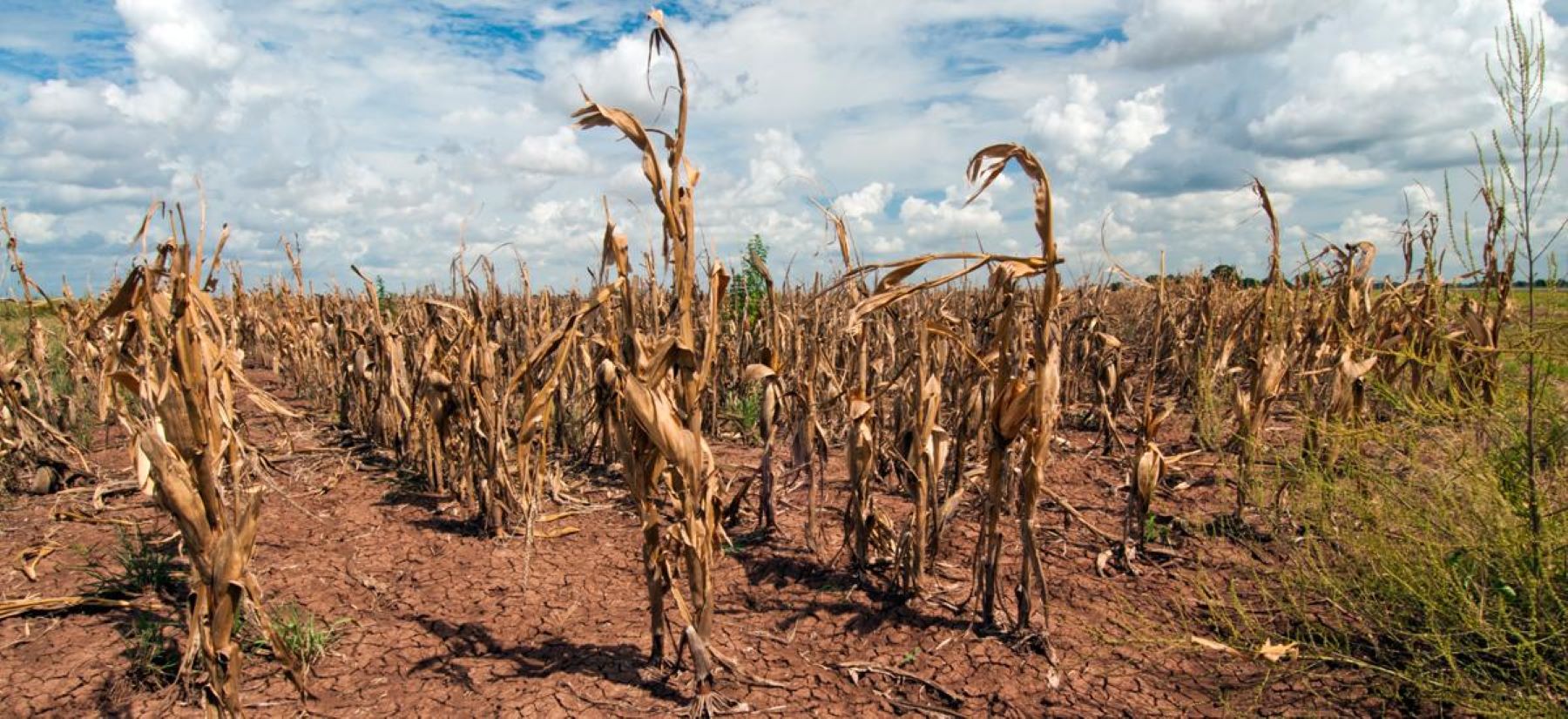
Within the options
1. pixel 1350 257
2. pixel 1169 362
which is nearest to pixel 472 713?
pixel 1350 257

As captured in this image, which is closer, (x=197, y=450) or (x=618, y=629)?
(x=197, y=450)

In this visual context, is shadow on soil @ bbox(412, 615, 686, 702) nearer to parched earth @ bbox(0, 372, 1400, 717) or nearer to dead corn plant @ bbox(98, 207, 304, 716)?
parched earth @ bbox(0, 372, 1400, 717)

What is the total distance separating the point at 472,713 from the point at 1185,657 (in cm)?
259

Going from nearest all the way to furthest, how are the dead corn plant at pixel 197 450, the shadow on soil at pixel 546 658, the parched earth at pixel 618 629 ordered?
the dead corn plant at pixel 197 450 → the parched earth at pixel 618 629 → the shadow on soil at pixel 546 658

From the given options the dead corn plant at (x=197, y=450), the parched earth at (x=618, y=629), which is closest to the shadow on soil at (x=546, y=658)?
the parched earth at (x=618, y=629)

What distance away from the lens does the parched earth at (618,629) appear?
2.84 m

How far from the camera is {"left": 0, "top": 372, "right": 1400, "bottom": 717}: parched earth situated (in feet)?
9.33

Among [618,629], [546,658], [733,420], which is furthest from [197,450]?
[733,420]

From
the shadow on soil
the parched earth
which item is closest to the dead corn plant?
the parched earth

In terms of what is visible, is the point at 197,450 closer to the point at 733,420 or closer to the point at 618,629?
the point at 618,629

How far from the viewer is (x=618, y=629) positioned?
132 inches

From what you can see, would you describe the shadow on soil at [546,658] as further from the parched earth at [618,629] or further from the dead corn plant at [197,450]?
the dead corn plant at [197,450]

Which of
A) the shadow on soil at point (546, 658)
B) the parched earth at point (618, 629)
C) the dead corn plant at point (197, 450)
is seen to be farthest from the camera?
the shadow on soil at point (546, 658)

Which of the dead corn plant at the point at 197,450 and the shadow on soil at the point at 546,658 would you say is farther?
the shadow on soil at the point at 546,658
